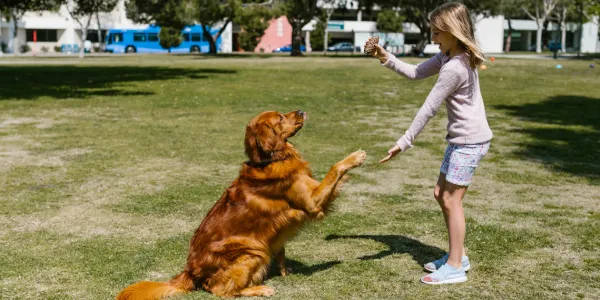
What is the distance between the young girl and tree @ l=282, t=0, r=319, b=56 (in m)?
51.7

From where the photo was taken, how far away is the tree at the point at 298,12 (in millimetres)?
55375

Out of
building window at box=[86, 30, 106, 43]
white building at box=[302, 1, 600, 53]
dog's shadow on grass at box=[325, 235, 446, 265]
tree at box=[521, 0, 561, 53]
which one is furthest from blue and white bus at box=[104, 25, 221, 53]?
dog's shadow on grass at box=[325, 235, 446, 265]

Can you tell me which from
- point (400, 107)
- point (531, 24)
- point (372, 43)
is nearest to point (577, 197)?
point (372, 43)

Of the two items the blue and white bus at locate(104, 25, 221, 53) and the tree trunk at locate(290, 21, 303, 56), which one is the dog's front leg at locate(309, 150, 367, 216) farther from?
the blue and white bus at locate(104, 25, 221, 53)

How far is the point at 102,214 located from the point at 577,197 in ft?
17.8

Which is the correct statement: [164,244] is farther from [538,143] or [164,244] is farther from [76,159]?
[538,143]

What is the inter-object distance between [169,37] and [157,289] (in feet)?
244

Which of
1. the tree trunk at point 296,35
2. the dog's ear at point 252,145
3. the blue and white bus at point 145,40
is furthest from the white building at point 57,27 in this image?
the dog's ear at point 252,145

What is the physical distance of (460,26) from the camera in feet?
15.0

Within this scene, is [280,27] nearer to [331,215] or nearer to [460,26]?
[331,215]

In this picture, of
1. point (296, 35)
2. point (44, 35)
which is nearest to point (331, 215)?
point (296, 35)

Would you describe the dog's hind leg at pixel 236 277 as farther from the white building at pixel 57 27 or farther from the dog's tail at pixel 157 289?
the white building at pixel 57 27

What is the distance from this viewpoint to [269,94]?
20.0m

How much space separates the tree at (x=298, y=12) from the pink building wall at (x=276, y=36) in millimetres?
36534
